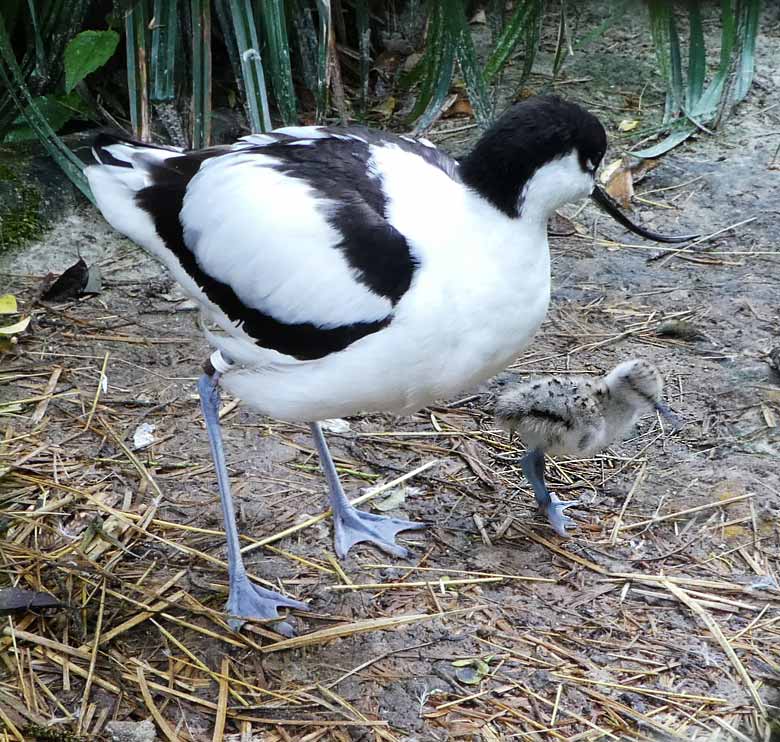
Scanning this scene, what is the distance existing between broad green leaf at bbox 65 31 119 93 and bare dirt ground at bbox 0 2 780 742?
78cm

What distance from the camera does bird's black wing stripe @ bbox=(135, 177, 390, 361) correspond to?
107 inches

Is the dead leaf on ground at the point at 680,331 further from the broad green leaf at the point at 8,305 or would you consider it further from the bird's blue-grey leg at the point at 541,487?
the broad green leaf at the point at 8,305

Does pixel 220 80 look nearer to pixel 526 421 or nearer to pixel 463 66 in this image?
pixel 463 66

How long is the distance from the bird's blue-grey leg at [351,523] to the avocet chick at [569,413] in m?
0.47

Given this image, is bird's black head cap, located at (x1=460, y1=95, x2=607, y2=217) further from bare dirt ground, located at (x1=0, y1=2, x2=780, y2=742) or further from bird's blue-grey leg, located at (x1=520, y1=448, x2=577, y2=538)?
bare dirt ground, located at (x1=0, y1=2, x2=780, y2=742)

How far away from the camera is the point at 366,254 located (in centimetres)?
266

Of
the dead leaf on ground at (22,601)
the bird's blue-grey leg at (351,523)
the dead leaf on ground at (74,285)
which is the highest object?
the dead leaf on ground at (74,285)

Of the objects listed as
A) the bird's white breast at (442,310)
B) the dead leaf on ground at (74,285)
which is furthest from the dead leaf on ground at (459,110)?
the bird's white breast at (442,310)

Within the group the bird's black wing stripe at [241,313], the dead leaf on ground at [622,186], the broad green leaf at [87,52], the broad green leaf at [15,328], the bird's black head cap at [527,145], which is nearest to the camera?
the bird's black head cap at [527,145]

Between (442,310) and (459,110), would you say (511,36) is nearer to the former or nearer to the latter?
(459,110)

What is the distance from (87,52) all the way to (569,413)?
2970 mm

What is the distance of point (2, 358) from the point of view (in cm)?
413

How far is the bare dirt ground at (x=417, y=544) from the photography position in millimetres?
2723

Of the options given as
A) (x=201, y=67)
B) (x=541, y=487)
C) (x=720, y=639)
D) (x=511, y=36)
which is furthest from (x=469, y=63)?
(x=720, y=639)
